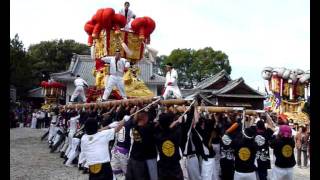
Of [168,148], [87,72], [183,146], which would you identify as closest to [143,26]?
[183,146]

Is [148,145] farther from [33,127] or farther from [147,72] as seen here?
[147,72]

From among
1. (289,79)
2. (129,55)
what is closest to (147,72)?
(289,79)

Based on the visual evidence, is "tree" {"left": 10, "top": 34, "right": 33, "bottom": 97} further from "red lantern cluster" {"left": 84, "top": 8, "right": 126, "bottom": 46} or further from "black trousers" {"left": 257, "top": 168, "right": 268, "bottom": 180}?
"black trousers" {"left": 257, "top": 168, "right": 268, "bottom": 180}

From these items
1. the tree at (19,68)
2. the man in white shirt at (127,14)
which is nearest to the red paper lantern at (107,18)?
the man in white shirt at (127,14)

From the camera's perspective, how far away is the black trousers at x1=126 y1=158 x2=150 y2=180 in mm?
6812

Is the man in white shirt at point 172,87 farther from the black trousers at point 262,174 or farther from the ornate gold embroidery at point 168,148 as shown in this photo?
the ornate gold embroidery at point 168,148

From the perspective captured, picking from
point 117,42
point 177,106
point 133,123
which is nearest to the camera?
point 133,123

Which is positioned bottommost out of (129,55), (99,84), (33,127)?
(33,127)

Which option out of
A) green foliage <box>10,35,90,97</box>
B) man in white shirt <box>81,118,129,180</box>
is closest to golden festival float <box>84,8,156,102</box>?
man in white shirt <box>81,118,129,180</box>

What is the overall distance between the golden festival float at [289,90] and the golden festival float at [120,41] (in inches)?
451

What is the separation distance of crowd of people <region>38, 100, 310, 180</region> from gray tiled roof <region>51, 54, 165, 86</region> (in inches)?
1204

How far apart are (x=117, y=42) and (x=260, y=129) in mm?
8956

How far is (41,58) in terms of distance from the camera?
160ft

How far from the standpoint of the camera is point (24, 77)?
129 ft
